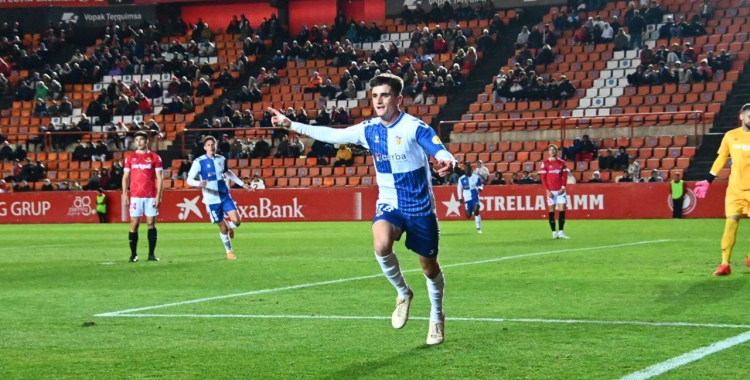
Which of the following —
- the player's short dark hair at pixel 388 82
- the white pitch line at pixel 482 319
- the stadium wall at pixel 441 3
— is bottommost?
the white pitch line at pixel 482 319

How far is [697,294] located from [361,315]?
11.8 feet

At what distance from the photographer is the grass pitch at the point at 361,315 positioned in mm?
6941

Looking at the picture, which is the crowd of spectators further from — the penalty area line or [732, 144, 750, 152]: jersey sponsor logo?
the penalty area line

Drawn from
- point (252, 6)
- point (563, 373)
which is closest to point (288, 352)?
point (563, 373)

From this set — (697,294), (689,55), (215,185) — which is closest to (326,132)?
(697,294)

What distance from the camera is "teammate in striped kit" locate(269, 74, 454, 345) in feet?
26.2

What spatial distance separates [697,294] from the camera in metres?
10.9

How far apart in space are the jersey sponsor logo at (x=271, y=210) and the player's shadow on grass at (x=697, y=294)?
82.3 feet

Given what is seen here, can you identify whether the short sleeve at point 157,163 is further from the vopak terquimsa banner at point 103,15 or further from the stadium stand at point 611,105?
the vopak terquimsa banner at point 103,15

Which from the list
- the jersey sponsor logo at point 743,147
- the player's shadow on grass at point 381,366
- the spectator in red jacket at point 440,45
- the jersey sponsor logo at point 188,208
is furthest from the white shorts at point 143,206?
the spectator in red jacket at point 440,45

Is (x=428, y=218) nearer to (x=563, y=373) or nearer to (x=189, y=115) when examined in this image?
(x=563, y=373)

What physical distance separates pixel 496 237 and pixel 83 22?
3523 centimetres

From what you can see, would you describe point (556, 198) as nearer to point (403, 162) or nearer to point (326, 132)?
point (326, 132)

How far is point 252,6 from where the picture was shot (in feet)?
175
